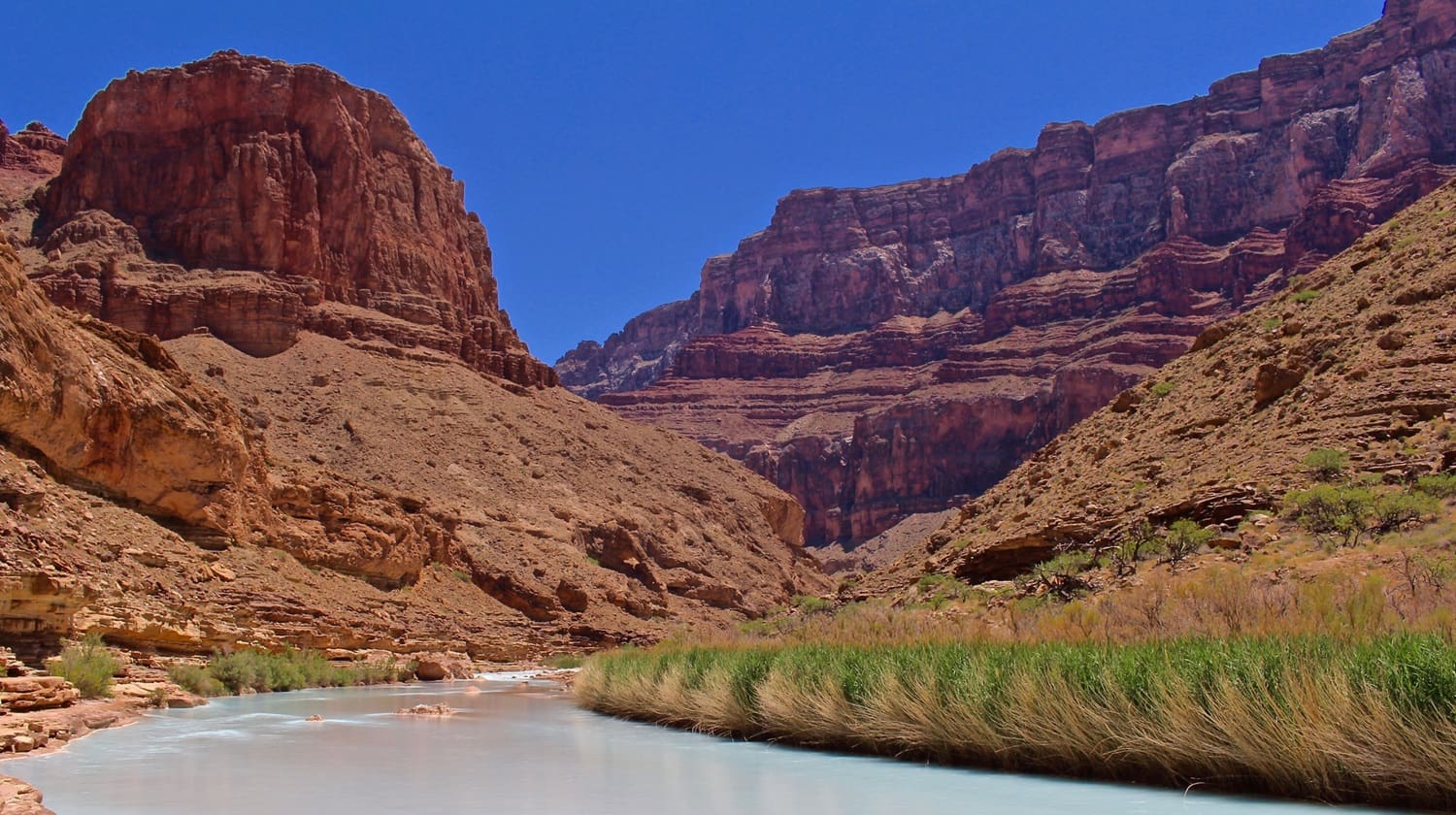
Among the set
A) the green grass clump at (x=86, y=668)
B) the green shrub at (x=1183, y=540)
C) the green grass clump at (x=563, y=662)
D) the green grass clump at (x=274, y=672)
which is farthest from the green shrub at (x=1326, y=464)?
the green grass clump at (x=563, y=662)

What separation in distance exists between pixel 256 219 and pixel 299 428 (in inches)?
804

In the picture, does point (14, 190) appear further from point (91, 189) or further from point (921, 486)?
point (921, 486)

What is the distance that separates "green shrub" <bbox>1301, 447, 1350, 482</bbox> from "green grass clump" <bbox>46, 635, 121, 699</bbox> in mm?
21118

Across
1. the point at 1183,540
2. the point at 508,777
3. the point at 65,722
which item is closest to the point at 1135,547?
the point at 1183,540

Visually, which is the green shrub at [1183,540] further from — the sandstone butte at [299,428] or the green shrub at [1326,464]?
the sandstone butte at [299,428]

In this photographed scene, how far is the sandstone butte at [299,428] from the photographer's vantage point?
2975cm

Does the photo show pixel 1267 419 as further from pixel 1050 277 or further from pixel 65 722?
pixel 1050 277

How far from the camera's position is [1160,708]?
34.8 feet

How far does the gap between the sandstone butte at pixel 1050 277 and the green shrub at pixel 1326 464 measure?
101 meters

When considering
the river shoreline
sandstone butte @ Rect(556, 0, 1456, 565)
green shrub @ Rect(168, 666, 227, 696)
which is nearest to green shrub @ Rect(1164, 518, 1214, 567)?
the river shoreline

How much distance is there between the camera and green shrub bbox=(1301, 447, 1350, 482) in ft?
64.7

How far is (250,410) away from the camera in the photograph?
196ft

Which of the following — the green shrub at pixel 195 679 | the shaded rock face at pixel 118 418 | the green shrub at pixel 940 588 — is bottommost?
the green shrub at pixel 195 679

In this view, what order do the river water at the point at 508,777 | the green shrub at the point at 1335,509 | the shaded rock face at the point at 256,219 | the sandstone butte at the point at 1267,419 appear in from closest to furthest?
the river water at the point at 508,777 → the green shrub at the point at 1335,509 → the sandstone butte at the point at 1267,419 → the shaded rock face at the point at 256,219
